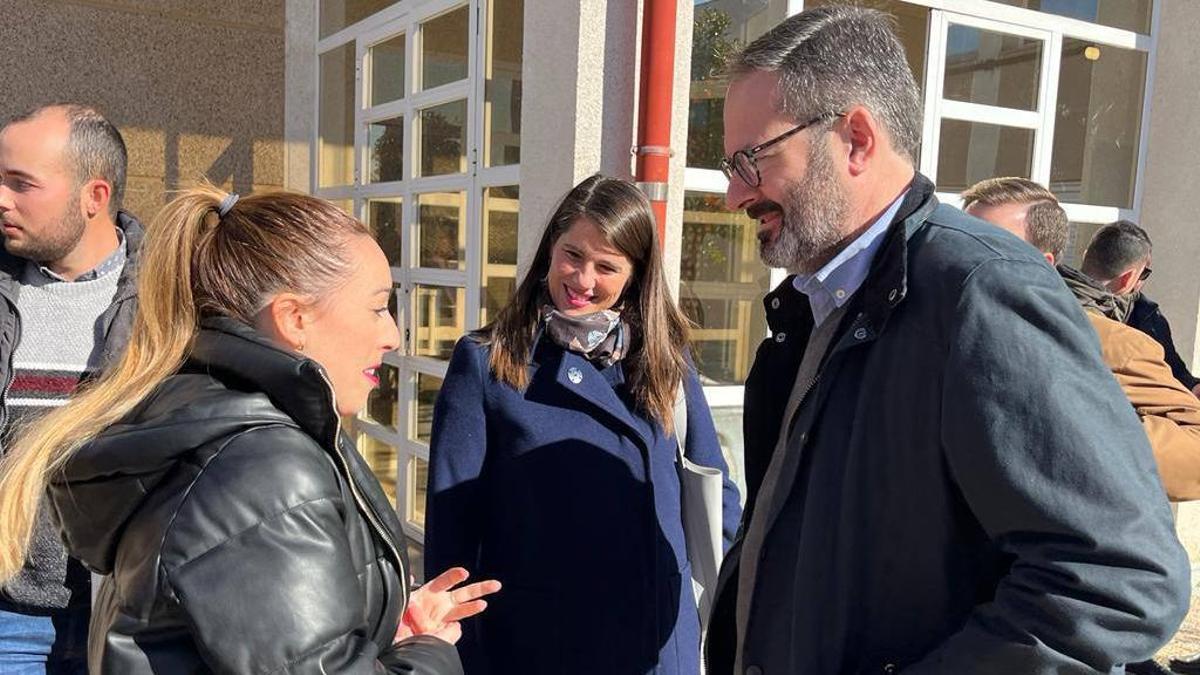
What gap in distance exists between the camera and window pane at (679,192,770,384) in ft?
12.6

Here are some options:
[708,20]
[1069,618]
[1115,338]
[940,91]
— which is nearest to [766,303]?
[1069,618]

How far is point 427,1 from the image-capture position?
4543 mm

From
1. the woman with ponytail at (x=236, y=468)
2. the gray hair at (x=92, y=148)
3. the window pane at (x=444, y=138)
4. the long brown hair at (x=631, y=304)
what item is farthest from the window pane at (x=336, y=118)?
the woman with ponytail at (x=236, y=468)

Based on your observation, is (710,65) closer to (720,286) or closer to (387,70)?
(720,286)

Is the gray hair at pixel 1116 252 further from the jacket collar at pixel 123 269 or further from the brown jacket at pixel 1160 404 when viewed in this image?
the jacket collar at pixel 123 269

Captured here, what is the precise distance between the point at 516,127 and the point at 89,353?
87.7 inches

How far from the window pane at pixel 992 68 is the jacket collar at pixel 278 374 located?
411cm

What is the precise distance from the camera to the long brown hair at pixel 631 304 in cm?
225

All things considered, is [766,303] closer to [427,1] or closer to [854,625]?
[854,625]

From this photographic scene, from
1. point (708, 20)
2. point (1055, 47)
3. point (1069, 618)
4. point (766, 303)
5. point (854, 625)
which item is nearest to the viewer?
point (1069, 618)

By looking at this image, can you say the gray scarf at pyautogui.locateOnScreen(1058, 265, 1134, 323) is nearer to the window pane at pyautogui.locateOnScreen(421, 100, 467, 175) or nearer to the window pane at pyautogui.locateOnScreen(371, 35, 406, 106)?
the window pane at pyautogui.locateOnScreen(421, 100, 467, 175)

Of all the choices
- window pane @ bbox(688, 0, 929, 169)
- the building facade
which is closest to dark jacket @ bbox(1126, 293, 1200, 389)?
the building facade

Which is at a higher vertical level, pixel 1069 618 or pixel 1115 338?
pixel 1115 338

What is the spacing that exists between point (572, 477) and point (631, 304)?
1.71ft
